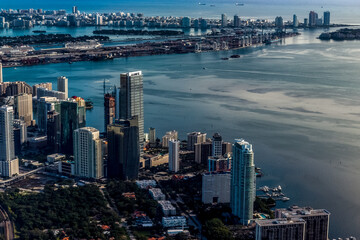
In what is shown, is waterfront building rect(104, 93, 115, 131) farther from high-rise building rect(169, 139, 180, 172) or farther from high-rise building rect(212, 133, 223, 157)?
high-rise building rect(212, 133, 223, 157)

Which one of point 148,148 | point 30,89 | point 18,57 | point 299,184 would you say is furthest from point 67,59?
point 299,184

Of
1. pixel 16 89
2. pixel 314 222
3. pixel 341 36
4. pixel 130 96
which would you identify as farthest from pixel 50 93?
pixel 341 36

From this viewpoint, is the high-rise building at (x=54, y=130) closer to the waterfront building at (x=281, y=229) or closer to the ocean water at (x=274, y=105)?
the ocean water at (x=274, y=105)

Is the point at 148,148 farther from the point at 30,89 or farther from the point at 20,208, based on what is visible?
the point at 30,89

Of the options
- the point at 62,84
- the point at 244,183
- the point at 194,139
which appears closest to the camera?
the point at 244,183

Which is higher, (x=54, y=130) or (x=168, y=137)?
(x=54, y=130)

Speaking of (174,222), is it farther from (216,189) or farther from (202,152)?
(202,152)

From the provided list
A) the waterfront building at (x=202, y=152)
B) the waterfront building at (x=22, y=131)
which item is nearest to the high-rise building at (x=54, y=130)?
the waterfront building at (x=22, y=131)
